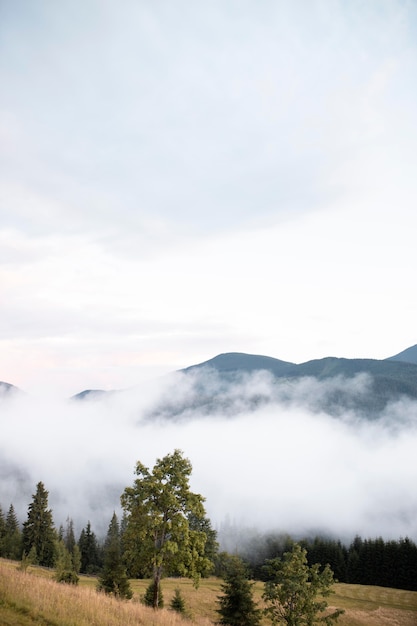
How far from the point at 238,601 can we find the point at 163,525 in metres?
13.2

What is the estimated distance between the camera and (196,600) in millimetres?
55938

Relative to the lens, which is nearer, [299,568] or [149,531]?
[149,531]

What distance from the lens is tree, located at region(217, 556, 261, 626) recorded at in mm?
32875

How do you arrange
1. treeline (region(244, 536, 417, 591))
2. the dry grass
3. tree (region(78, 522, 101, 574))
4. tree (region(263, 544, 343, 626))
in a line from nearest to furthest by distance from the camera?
the dry grass < tree (region(263, 544, 343, 626)) < treeline (region(244, 536, 417, 591)) < tree (region(78, 522, 101, 574))

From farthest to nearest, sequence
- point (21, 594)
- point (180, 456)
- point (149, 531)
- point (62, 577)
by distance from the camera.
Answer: point (62, 577) < point (180, 456) < point (149, 531) < point (21, 594)

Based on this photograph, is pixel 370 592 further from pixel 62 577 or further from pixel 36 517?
pixel 62 577

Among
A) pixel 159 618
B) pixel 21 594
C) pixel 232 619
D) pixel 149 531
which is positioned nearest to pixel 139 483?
pixel 149 531

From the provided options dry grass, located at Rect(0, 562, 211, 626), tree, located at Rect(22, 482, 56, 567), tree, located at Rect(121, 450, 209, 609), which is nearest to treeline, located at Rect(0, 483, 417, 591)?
tree, located at Rect(22, 482, 56, 567)

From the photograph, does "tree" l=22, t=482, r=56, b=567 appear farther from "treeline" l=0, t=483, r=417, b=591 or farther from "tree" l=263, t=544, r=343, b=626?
"tree" l=263, t=544, r=343, b=626

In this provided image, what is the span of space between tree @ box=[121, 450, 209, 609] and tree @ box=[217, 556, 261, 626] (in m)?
8.21

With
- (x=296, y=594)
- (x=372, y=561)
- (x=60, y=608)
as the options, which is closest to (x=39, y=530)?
(x=296, y=594)

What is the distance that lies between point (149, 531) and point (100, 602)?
32.5 ft

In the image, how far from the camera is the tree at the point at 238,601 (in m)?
32.9

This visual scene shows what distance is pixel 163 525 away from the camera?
26.5 meters
